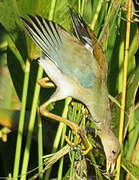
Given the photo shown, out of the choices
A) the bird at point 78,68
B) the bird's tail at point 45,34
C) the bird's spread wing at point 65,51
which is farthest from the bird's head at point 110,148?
the bird's tail at point 45,34

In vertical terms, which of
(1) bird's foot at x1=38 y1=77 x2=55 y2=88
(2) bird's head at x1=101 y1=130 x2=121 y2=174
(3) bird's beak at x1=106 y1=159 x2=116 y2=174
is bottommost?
(3) bird's beak at x1=106 y1=159 x2=116 y2=174

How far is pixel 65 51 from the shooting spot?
1119 mm

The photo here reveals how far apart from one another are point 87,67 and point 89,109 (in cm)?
11

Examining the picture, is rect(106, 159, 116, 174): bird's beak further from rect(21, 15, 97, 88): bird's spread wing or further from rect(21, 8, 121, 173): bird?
rect(21, 15, 97, 88): bird's spread wing

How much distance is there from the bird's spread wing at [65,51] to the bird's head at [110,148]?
15 cm

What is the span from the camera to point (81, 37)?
1.13 metres

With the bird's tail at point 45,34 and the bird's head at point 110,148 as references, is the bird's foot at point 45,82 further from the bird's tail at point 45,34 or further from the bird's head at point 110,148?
the bird's head at point 110,148

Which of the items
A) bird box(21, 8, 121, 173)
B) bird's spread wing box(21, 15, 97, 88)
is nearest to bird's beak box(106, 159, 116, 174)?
bird box(21, 8, 121, 173)

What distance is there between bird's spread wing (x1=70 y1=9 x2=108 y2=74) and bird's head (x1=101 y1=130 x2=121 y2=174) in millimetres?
191

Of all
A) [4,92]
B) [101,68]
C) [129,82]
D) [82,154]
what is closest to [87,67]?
[101,68]

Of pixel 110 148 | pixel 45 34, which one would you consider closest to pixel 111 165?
pixel 110 148

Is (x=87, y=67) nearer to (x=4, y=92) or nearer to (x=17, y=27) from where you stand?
(x=17, y=27)

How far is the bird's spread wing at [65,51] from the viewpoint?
1.09m

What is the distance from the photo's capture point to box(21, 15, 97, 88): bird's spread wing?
42.8 inches
